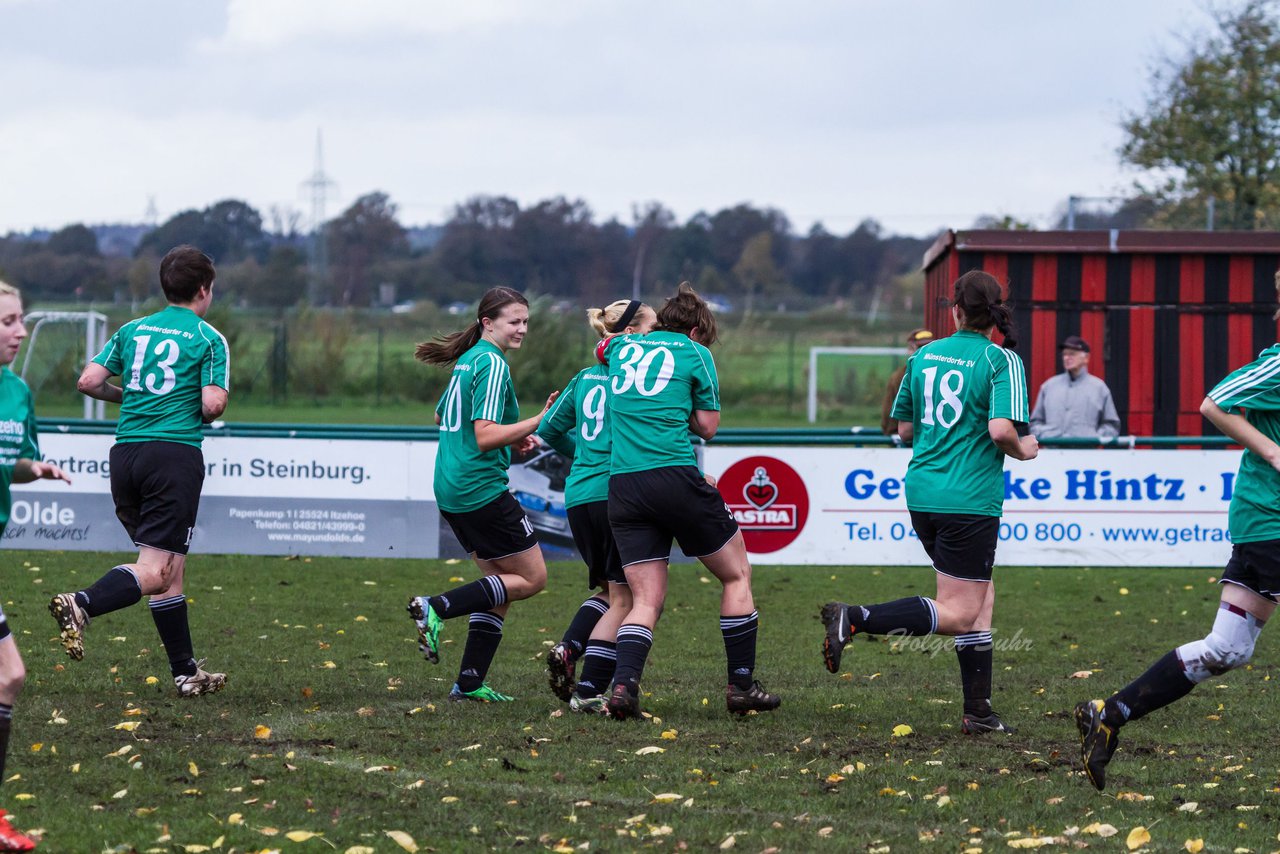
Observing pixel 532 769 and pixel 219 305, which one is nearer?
pixel 532 769

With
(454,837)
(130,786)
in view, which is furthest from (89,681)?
(454,837)

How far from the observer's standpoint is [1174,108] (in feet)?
104

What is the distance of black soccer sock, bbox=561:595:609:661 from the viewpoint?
7.06 m

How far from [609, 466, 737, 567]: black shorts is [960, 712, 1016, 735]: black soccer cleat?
1.25 metres

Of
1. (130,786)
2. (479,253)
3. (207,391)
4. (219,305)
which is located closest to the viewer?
(130,786)

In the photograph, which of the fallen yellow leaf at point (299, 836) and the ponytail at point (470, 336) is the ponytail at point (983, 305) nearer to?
the ponytail at point (470, 336)

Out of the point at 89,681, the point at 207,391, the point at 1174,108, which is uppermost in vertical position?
the point at 1174,108

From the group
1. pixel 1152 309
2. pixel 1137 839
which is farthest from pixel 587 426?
pixel 1152 309

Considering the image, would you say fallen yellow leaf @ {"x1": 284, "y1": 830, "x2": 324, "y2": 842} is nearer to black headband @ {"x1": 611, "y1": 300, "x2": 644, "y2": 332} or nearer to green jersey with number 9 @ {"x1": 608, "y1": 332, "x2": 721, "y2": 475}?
green jersey with number 9 @ {"x1": 608, "y1": 332, "x2": 721, "y2": 475}

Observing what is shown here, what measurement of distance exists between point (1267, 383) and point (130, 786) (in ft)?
13.2

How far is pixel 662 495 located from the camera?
254 inches

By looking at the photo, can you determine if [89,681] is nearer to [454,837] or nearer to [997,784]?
[454,837]

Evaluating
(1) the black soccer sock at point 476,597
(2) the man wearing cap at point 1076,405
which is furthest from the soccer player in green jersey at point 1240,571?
(2) the man wearing cap at point 1076,405

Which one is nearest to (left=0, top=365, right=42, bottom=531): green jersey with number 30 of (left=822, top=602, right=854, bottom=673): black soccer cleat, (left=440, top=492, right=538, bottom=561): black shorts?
(left=440, top=492, right=538, bottom=561): black shorts
